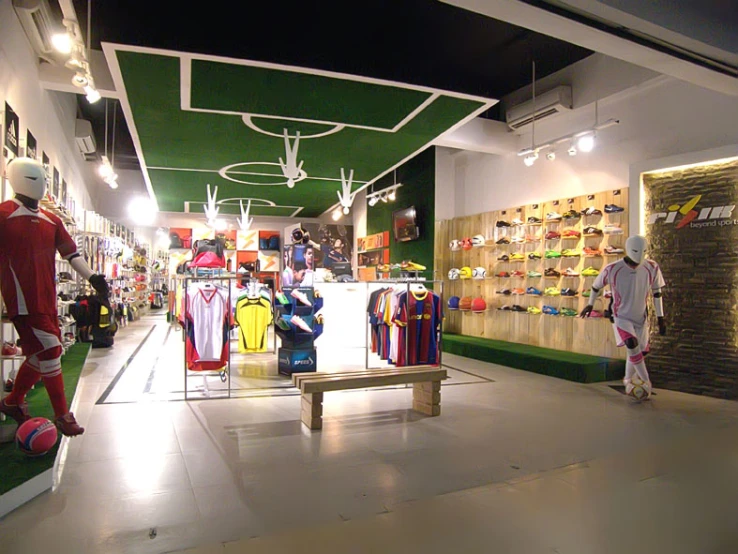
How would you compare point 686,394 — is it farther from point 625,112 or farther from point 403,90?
point 403,90

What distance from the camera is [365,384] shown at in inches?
182

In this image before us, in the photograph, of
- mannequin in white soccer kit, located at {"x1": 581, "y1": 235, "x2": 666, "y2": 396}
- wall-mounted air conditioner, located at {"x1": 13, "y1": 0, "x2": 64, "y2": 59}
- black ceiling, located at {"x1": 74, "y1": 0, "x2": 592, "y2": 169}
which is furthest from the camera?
mannequin in white soccer kit, located at {"x1": 581, "y1": 235, "x2": 666, "y2": 396}

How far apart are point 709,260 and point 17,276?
7145mm

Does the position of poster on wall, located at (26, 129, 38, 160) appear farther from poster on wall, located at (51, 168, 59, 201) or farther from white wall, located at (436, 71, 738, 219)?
white wall, located at (436, 71, 738, 219)

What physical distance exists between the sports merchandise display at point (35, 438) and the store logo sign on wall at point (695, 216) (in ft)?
23.4

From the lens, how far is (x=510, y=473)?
343 centimetres

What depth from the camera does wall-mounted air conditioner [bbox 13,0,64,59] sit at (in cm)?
495

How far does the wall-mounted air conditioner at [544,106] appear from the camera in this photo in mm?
7758

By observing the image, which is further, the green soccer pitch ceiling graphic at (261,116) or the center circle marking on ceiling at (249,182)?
the center circle marking on ceiling at (249,182)

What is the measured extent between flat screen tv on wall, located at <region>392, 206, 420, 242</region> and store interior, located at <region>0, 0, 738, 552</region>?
9cm

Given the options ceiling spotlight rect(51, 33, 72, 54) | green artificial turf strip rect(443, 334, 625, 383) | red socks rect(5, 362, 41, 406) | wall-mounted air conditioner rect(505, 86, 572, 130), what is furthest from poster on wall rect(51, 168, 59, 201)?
wall-mounted air conditioner rect(505, 86, 572, 130)

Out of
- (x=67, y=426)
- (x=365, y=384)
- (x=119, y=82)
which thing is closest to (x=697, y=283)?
(x=365, y=384)

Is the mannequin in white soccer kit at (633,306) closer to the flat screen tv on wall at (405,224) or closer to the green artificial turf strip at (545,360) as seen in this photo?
the green artificial turf strip at (545,360)

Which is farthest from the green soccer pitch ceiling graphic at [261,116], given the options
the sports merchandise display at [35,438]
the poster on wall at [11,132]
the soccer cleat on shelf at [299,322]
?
the sports merchandise display at [35,438]
